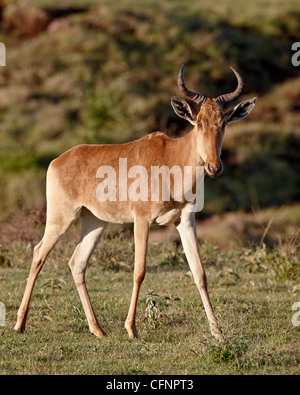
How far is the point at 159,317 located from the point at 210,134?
6.96 feet

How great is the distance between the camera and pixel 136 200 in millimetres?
8125

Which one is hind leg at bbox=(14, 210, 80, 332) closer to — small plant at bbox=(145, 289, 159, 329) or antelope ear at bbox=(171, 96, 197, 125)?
small plant at bbox=(145, 289, 159, 329)

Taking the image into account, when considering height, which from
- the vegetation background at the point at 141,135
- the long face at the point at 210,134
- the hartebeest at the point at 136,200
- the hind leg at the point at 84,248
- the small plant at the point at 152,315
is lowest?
the vegetation background at the point at 141,135

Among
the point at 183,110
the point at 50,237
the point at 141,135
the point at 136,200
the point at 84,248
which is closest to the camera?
the point at 136,200

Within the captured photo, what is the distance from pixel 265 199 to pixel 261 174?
76.4 inches

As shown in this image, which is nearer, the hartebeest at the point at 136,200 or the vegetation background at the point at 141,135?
the vegetation background at the point at 141,135

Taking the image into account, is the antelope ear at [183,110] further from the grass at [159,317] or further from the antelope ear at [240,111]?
the grass at [159,317]

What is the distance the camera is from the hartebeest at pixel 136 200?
25.8 ft

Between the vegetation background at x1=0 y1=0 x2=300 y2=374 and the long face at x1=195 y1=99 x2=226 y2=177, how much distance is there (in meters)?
1.68

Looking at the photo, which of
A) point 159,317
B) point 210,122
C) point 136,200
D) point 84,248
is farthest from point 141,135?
point 210,122

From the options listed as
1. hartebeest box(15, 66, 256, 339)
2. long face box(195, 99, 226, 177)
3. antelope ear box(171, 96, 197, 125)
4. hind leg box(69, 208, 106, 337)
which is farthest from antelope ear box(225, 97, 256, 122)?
hind leg box(69, 208, 106, 337)

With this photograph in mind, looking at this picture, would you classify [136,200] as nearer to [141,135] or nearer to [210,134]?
[210,134]

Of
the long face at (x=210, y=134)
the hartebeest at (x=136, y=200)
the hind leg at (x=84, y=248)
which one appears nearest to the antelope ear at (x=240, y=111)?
the hartebeest at (x=136, y=200)

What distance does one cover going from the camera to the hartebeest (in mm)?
7875
